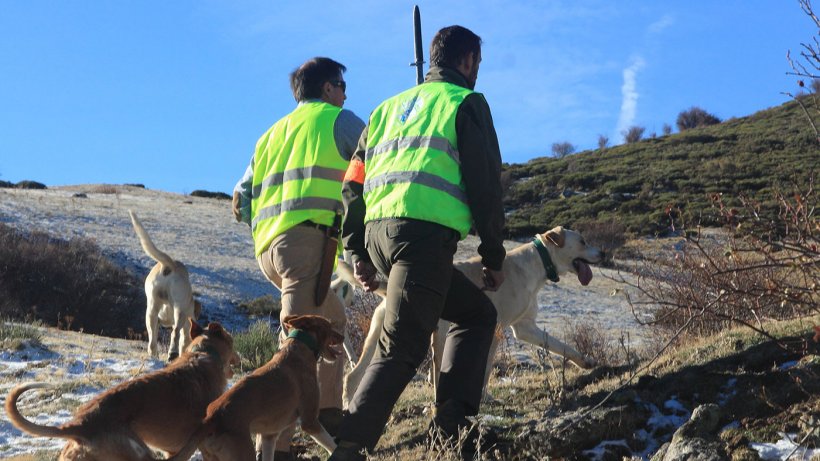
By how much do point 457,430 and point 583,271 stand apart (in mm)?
3745

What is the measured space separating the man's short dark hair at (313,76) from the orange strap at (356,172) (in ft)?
3.42

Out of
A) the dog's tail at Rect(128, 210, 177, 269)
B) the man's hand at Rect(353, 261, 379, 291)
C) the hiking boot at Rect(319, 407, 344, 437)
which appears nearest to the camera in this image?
the man's hand at Rect(353, 261, 379, 291)

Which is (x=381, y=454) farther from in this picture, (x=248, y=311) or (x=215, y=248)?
(x=215, y=248)

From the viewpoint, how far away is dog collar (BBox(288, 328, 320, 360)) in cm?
489

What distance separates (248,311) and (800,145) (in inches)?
1455

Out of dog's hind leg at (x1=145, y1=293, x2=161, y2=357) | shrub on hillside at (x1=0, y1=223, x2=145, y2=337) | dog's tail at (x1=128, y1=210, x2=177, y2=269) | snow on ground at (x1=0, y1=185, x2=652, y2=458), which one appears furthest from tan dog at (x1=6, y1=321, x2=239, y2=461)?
shrub on hillside at (x1=0, y1=223, x2=145, y2=337)

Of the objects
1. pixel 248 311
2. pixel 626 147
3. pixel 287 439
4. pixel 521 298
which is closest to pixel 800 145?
pixel 626 147

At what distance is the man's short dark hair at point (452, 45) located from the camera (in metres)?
4.82

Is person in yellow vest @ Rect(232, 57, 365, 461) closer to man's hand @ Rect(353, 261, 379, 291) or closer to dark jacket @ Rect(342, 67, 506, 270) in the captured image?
man's hand @ Rect(353, 261, 379, 291)

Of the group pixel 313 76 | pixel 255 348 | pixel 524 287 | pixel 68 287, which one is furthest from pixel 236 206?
pixel 68 287

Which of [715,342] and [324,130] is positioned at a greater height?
[324,130]

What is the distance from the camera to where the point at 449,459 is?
14.5ft

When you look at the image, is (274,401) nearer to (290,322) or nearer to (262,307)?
(290,322)

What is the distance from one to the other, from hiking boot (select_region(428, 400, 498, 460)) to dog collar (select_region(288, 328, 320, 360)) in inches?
28.5
